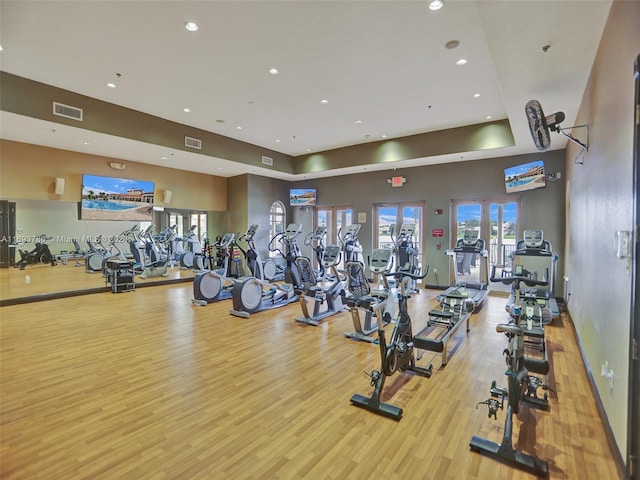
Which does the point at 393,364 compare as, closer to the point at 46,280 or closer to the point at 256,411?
the point at 256,411

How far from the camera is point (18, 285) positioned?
6738 mm

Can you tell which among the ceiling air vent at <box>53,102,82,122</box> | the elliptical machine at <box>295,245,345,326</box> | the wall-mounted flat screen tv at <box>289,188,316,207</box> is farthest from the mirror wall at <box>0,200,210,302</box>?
the elliptical machine at <box>295,245,345,326</box>

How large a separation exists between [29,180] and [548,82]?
375 inches

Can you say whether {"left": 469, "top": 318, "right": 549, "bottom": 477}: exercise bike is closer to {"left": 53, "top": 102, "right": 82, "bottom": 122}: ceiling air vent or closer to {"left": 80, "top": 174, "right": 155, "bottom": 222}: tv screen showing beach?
{"left": 53, "top": 102, "right": 82, "bottom": 122}: ceiling air vent

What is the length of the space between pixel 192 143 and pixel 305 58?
13.8 feet

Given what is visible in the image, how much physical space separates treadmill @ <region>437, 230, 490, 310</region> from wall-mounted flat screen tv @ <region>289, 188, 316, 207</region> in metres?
5.05

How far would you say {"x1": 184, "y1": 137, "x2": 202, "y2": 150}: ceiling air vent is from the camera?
7.33 meters

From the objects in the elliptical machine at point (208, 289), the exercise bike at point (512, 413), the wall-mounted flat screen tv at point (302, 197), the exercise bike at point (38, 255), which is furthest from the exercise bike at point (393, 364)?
the exercise bike at point (38, 255)

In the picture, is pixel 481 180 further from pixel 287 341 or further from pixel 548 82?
pixel 287 341

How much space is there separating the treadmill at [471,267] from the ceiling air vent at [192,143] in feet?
20.4

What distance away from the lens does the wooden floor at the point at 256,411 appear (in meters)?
2.08

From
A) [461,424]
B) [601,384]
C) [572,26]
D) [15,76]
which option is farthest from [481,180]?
[15,76]

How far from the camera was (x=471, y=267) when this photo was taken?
799 cm

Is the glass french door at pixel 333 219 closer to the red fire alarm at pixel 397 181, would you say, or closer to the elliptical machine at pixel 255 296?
the red fire alarm at pixel 397 181
